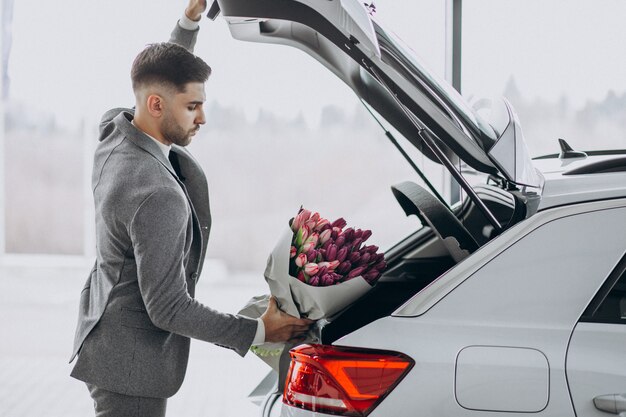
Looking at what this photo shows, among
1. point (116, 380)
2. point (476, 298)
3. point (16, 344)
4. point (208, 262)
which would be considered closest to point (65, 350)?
point (16, 344)

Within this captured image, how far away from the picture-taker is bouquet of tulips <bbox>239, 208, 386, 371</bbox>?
1.72m

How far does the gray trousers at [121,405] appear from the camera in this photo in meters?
1.89

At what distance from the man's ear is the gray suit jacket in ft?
0.20

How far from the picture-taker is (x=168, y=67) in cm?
188

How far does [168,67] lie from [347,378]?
892mm

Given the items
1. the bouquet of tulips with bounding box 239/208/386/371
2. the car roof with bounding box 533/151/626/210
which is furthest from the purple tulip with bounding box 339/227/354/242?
the car roof with bounding box 533/151/626/210

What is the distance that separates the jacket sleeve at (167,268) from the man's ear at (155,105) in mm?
235

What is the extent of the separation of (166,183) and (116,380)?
0.51 meters

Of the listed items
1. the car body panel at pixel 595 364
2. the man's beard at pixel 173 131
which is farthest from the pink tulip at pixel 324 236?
the car body panel at pixel 595 364

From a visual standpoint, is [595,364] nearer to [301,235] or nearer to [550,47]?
[301,235]

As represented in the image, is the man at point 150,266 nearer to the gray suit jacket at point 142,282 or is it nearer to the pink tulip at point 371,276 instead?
the gray suit jacket at point 142,282

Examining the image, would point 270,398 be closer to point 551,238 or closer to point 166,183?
point 166,183

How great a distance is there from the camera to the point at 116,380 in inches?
73.2

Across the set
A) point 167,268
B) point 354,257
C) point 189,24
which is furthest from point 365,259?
point 189,24
